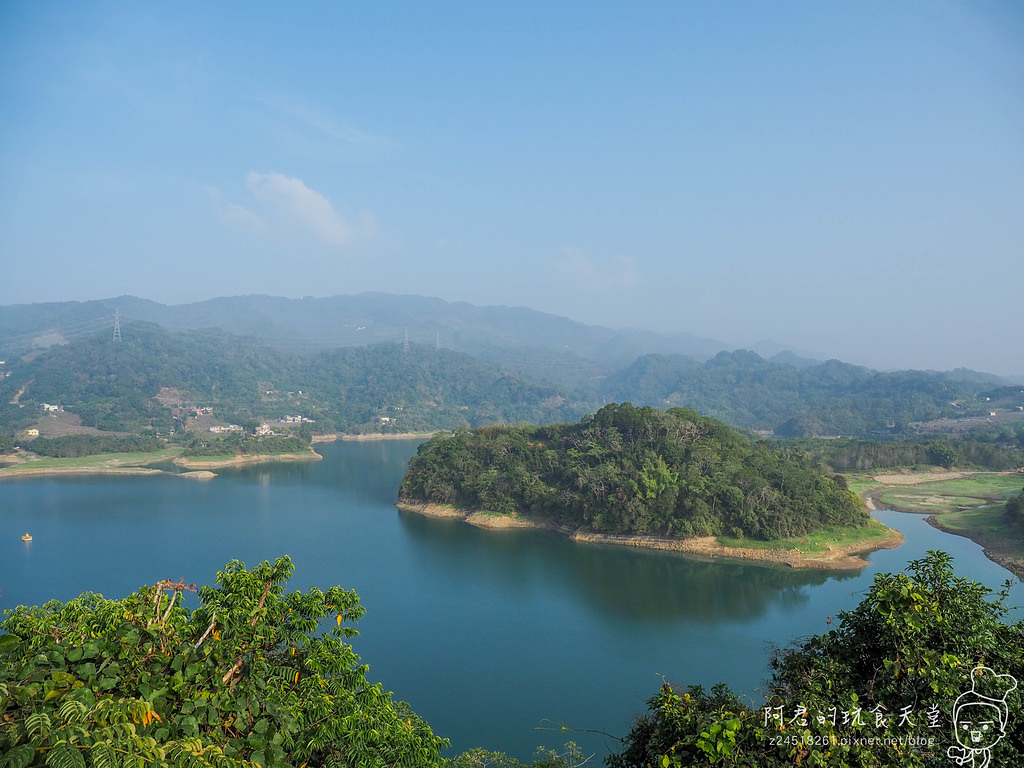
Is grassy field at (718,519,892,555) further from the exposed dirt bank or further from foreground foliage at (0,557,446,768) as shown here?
Result: the exposed dirt bank

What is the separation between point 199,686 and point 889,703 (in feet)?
13.9

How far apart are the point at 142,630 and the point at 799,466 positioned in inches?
1096

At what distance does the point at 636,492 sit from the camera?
23.8m

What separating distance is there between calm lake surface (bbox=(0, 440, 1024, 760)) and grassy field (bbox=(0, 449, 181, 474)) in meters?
8.95

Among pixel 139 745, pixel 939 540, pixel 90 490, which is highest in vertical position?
pixel 139 745

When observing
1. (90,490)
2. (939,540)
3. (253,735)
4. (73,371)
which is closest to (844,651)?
(253,735)

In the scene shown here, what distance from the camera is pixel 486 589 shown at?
18859mm

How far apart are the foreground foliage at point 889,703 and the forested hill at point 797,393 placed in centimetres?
6228

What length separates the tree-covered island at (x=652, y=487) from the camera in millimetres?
22734

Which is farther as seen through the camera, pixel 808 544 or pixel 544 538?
pixel 544 538

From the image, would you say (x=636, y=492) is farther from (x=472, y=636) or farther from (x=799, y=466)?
(x=472, y=636)

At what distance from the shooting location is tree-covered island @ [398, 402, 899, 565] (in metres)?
22.7

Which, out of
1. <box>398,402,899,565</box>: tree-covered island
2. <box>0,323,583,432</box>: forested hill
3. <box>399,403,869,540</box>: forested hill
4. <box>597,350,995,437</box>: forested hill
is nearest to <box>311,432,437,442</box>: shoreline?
<box>0,323,583,432</box>: forested hill

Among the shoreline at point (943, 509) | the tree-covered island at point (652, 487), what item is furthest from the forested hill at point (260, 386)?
the shoreline at point (943, 509)
